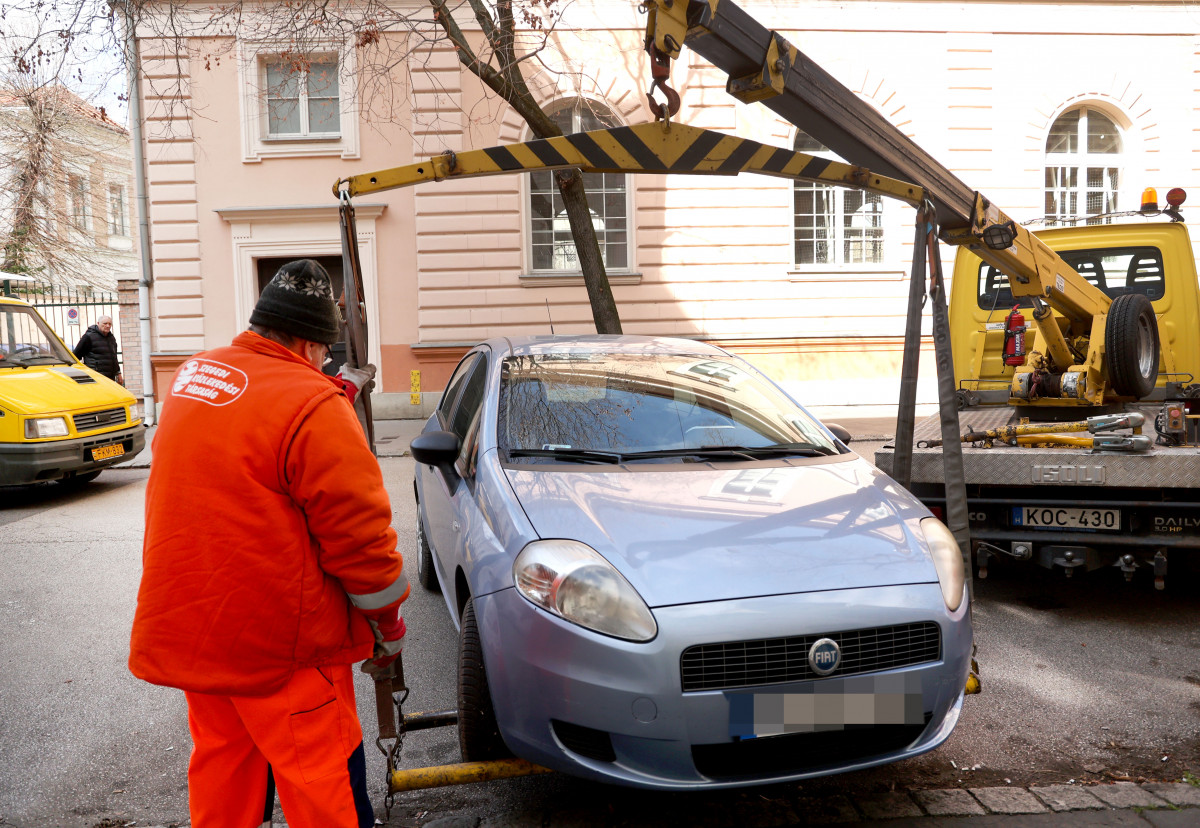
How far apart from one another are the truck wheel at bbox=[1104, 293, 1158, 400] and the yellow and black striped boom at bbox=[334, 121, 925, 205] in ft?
8.91

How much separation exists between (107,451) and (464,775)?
7.70 metres

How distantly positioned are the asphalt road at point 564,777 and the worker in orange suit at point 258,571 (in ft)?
3.26

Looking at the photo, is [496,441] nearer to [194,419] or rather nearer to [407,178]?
[407,178]

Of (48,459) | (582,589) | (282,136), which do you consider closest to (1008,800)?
(582,589)

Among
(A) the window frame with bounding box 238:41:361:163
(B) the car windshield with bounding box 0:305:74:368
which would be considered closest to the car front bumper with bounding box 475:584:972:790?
(B) the car windshield with bounding box 0:305:74:368

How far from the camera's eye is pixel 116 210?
3297 cm

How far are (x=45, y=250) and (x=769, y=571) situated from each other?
33.2 meters

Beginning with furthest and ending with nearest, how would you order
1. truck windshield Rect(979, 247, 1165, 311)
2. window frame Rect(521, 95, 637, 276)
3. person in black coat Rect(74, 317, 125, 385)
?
window frame Rect(521, 95, 637, 276)
person in black coat Rect(74, 317, 125, 385)
truck windshield Rect(979, 247, 1165, 311)

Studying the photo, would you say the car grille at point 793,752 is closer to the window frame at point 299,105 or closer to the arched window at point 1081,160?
the window frame at point 299,105

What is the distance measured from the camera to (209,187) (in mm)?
14805

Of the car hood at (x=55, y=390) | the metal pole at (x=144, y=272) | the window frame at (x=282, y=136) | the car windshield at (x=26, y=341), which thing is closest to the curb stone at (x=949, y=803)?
the car hood at (x=55, y=390)

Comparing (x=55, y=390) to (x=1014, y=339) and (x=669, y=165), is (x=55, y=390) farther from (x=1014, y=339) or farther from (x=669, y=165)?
(x=1014, y=339)

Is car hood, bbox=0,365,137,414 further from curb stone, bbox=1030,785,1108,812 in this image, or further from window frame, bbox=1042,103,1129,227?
window frame, bbox=1042,103,1129,227

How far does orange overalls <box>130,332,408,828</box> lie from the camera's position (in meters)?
1.98
